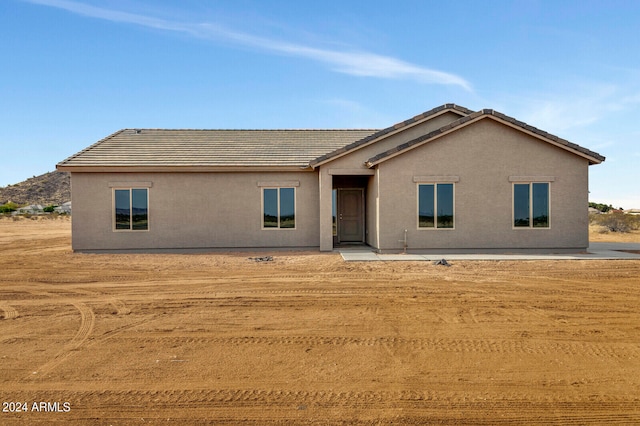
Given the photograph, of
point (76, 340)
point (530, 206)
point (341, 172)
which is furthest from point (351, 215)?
point (76, 340)

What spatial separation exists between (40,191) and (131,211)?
281ft

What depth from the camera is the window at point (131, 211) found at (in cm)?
1543

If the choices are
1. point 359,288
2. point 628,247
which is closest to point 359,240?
point 359,288

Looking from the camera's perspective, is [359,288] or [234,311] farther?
[359,288]

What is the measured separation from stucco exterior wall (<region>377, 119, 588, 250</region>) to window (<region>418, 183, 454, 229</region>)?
7.3 inches

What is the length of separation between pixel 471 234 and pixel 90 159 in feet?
45.3

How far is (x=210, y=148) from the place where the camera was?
56.3ft

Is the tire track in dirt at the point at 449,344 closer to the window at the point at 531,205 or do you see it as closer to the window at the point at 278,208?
the window at the point at 531,205

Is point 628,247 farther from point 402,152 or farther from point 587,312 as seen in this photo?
point 587,312

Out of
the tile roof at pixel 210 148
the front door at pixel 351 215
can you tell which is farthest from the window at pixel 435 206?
the tile roof at pixel 210 148

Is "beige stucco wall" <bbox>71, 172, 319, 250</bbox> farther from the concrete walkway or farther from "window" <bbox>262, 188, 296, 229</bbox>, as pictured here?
the concrete walkway

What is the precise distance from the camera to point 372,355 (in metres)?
5.01

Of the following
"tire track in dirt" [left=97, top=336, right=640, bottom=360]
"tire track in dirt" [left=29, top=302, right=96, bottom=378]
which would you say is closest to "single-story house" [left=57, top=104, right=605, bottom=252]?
"tire track in dirt" [left=29, top=302, right=96, bottom=378]

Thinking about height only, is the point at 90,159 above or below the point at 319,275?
above
